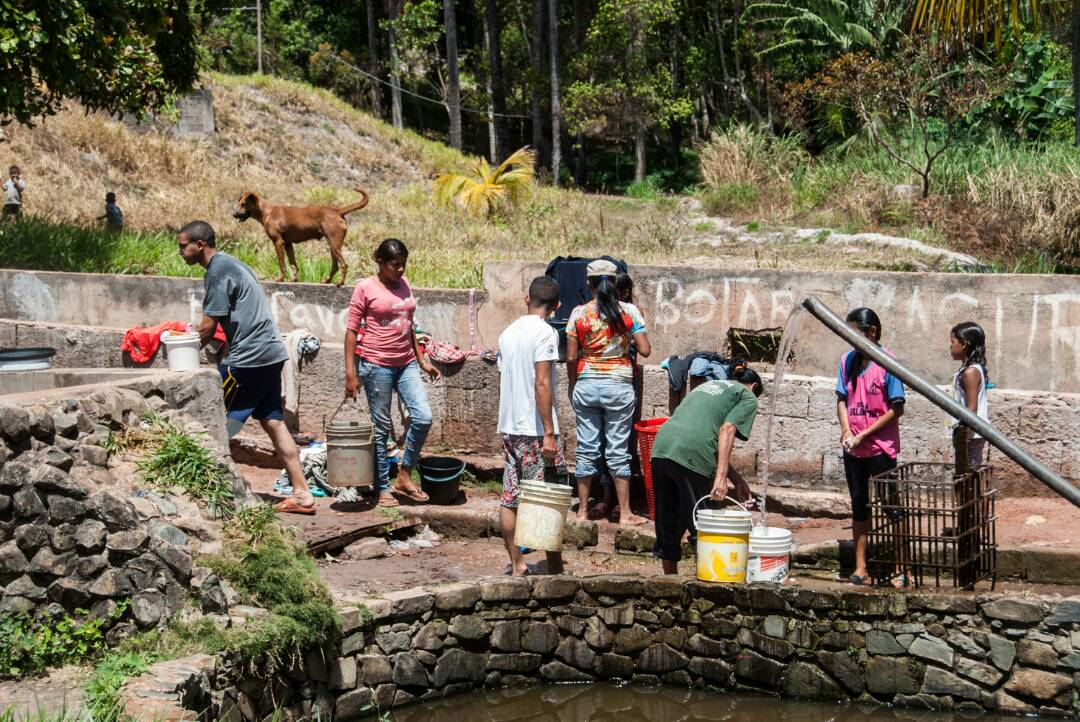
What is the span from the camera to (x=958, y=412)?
22.8ft

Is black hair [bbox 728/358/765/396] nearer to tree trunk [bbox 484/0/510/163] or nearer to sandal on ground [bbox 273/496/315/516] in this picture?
sandal on ground [bbox 273/496/315/516]

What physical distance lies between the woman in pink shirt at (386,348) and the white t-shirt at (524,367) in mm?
1552

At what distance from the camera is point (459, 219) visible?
18672 mm

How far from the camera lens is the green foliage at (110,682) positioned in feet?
16.6

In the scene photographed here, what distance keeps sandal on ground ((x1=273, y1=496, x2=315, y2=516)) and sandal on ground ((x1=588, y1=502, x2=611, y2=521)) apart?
206cm

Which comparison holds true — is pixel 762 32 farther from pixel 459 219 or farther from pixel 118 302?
pixel 118 302

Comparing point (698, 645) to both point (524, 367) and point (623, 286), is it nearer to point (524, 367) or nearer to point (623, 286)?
point (524, 367)

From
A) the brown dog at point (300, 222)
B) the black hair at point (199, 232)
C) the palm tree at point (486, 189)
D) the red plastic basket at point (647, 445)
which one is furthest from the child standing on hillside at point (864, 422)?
the palm tree at point (486, 189)

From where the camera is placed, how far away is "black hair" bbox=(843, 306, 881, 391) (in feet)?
25.2

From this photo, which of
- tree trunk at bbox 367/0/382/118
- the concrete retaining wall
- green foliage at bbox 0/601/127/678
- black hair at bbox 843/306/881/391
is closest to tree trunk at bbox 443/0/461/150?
tree trunk at bbox 367/0/382/118

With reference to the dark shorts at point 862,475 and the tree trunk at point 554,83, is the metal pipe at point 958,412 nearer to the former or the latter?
the dark shorts at point 862,475

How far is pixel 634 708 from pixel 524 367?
2154 mm

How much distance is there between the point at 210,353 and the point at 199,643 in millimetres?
4570

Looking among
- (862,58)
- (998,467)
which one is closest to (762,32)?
(862,58)
